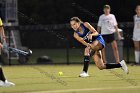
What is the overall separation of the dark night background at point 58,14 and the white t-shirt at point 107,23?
A: 2456mm

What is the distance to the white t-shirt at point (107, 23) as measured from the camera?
1803 centimetres

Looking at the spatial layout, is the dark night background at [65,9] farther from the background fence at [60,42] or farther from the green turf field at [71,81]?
the green turf field at [71,81]

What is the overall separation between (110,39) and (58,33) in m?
3.49

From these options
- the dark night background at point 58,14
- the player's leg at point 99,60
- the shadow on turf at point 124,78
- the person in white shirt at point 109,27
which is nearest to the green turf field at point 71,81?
the shadow on turf at point 124,78

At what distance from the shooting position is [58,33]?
2155 centimetres

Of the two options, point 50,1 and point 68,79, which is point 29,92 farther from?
point 50,1

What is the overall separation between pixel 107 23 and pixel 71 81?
4.68m

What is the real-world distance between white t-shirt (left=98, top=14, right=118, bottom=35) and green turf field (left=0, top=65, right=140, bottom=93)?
152 cm

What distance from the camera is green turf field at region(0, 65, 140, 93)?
11.9 metres

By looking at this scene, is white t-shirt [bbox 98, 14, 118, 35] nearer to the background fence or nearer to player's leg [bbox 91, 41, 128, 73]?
the background fence

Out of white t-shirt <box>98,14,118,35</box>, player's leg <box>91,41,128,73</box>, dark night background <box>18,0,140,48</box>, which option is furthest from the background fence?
player's leg <box>91,41,128,73</box>

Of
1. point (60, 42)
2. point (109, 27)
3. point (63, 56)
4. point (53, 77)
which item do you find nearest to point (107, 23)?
point (109, 27)

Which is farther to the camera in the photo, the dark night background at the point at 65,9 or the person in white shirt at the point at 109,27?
the dark night background at the point at 65,9

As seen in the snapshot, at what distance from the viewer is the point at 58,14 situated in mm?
32031
